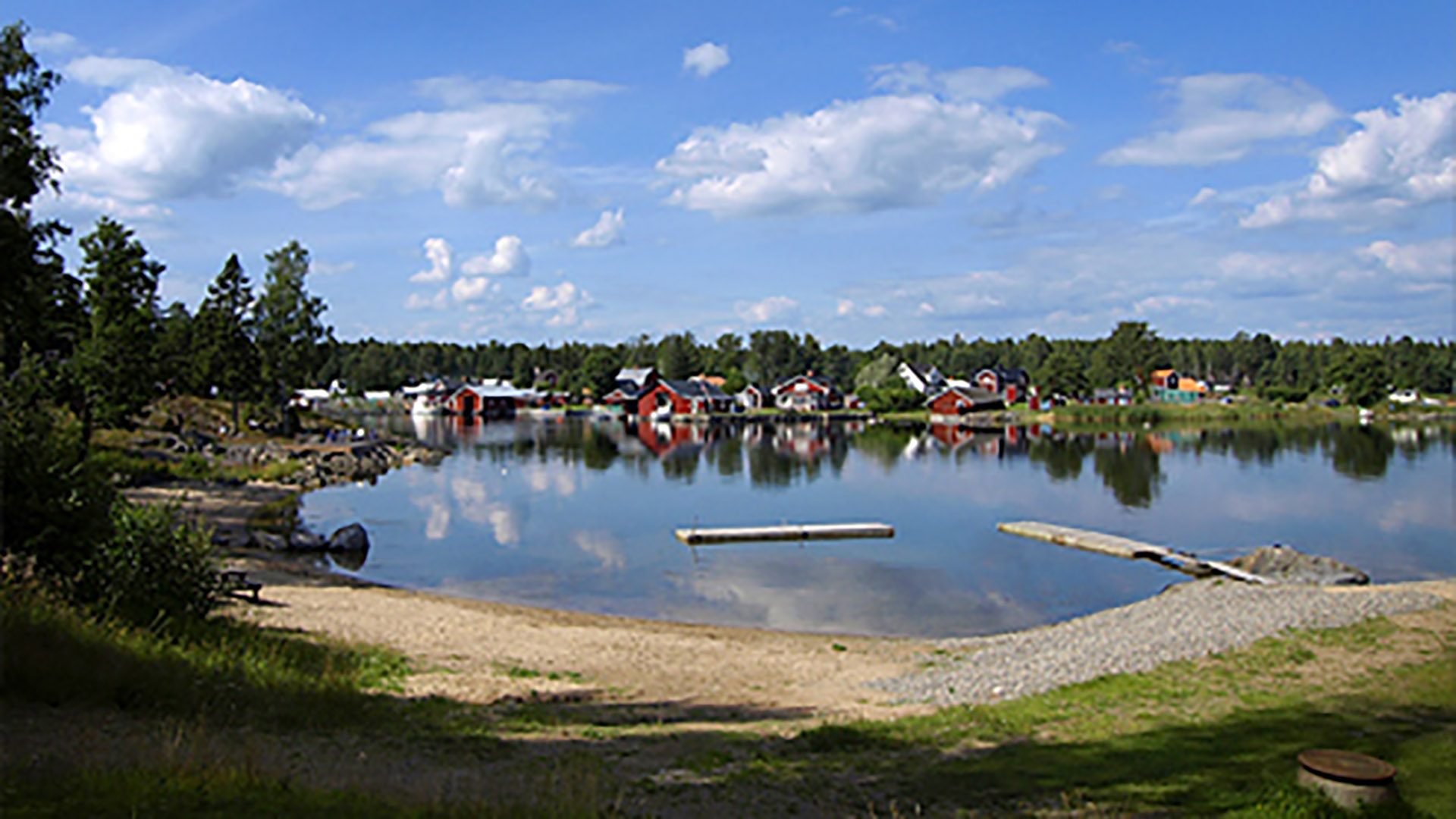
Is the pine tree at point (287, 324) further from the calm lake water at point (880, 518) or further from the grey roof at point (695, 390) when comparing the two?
the grey roof at point (695, 390)

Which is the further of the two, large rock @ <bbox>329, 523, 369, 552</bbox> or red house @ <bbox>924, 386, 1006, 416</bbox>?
red house @ <bbox>924, 386, 1006, 416</bbox>

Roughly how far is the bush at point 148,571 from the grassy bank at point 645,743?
0.73 meters

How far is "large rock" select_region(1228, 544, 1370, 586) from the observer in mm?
23156

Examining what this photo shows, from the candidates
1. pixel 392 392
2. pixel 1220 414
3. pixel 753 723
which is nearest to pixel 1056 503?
pixel 753 723

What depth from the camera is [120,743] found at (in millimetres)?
7984

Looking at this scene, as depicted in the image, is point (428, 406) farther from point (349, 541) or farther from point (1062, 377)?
point (349, 541)

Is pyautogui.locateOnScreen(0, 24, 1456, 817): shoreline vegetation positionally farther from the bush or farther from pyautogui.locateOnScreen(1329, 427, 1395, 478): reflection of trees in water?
pyautogui.locateOnScreen(1329, 427, 1395, 478): reflection of trees in water

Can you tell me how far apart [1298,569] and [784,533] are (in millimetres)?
14671

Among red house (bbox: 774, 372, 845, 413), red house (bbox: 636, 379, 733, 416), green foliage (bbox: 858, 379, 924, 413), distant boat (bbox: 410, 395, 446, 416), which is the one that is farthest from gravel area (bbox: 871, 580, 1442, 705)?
distant boat (bbox: 410, 395, 446, 416)

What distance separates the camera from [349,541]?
97.7 ft

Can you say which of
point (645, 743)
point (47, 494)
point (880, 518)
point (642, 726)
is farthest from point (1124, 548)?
point (47, 494)

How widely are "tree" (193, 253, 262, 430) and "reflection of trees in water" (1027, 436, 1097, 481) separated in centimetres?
4596

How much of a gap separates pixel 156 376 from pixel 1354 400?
11272cm

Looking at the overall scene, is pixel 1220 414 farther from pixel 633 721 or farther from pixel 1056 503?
pixel 633 721
